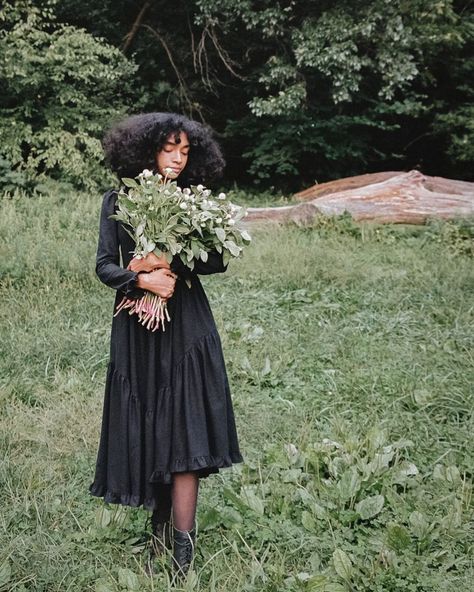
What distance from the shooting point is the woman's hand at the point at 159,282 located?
2.54m

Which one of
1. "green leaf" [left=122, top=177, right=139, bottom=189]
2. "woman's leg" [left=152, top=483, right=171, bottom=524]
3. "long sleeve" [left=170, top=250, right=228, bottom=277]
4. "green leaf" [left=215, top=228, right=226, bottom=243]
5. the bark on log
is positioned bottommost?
"woman's leg" [left=152, top=483, right=171, bottom=524]

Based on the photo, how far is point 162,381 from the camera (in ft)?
8.57

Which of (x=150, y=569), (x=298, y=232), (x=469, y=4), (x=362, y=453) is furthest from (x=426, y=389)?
(x=469, y=4)

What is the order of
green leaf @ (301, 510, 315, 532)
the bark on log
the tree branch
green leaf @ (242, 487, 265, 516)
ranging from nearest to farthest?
green leaf @ (301, 510, 315, 532)
green leaf @ (242, 487, 265, 516)
the bark on log
the tree branch

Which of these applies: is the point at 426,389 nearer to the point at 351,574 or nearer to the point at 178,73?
the point at 351,574

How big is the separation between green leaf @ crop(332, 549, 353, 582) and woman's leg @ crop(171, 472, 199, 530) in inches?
24.9

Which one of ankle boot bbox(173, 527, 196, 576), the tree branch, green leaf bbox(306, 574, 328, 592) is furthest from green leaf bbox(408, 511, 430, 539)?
the tree branch

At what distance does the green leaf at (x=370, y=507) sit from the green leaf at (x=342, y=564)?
0.37 metres

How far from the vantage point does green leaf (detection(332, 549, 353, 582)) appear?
2748mm

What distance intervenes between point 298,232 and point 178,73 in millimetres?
6817

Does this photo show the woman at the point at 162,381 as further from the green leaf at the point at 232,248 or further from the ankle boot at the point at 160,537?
the ankle boot at the point at 160,537

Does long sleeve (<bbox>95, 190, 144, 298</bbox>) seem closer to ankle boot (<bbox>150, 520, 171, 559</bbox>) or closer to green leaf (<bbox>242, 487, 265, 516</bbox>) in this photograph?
ankle boot (<bbox>150, 520, 171, 559</bbox>)

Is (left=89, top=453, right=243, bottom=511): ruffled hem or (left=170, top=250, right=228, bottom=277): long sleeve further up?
(left=170, top=250, right=228, bottom=277): long sleeve

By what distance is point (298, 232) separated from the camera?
28.6 feet
